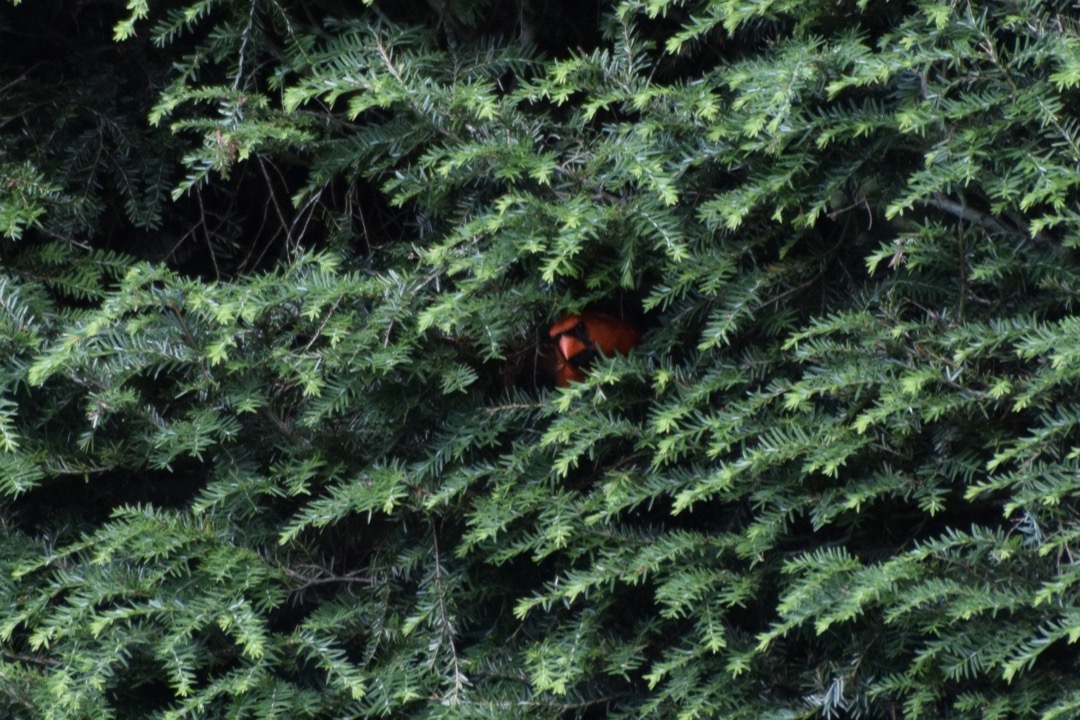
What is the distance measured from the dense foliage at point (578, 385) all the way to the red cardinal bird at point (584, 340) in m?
0.05

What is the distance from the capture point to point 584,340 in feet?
5.89

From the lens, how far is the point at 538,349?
185 cm

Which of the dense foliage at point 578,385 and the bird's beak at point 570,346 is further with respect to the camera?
the bird's beak at point 570,346

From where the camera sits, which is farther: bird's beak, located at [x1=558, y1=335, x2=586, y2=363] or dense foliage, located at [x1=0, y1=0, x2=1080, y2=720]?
bird's beak, located at [x1=558, y1=335, x2=586, y2=363]

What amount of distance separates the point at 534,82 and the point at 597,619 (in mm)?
874

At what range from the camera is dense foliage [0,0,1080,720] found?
1.52 metres

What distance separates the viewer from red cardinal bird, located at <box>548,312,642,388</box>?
1789mm

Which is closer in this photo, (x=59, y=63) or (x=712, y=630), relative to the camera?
(x=712, y=630)

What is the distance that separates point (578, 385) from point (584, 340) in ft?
0.35

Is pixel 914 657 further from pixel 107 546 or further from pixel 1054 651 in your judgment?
pixel 107 546

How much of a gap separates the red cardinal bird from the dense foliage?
0.05 meters

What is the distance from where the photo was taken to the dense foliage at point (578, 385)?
1521 mm

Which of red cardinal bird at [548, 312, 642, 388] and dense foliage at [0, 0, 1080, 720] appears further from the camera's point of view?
red cardinal bird at [548, 312, 642, 388]

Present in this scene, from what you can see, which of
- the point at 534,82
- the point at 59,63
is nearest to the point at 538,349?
the point at 534,82
